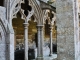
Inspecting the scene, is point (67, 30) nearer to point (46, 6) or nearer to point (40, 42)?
point (46, 6)

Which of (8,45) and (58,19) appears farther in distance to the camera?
(8,45)

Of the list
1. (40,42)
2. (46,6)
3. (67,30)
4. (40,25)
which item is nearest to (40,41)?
(40,42)

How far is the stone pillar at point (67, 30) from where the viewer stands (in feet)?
13.5

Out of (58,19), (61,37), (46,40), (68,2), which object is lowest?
(46,40)

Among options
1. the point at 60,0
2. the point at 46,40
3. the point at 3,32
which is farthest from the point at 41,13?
the point at 46,40

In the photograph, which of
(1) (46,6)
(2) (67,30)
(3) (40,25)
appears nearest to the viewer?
(2) (67,30)

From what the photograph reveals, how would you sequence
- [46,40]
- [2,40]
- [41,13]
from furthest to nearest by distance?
[46,40] < [41,13] < [2,40]

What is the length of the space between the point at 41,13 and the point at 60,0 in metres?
3.93

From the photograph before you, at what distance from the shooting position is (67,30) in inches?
164

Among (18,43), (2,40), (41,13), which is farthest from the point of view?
(18,43)

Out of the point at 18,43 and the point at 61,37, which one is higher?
the point at 61,37

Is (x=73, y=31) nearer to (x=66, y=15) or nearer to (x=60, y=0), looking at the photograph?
(x=66, y=15)

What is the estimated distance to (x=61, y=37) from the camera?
4250 millimetres

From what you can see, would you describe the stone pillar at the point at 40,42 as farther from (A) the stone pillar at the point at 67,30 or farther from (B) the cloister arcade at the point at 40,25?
(A) the stone pillar at the point at 67,30
